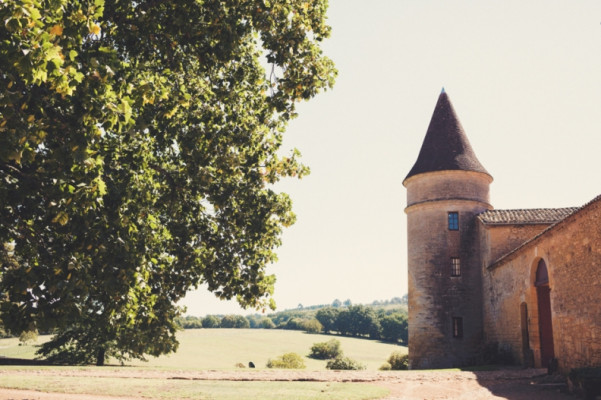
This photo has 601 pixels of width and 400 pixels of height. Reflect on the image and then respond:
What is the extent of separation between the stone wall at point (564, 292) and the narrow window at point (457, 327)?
3872mm

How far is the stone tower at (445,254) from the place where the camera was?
26.5 meters

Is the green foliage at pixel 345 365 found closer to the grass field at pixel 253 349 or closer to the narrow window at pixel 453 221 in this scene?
the grass field at pixel 253 349


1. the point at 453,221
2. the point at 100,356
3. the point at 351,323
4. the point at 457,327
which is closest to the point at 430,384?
the point at 457,327

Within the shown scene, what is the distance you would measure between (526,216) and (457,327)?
7336 mm

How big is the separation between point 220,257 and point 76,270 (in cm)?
444

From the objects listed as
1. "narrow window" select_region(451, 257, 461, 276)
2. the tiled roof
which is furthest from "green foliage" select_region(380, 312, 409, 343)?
the tiled roof

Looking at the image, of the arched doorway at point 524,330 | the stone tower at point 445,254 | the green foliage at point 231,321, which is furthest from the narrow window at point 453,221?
the green foliage at point 231,321

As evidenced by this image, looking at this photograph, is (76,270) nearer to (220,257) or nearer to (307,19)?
(220,257)

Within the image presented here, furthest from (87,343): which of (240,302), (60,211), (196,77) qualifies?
(60,211)

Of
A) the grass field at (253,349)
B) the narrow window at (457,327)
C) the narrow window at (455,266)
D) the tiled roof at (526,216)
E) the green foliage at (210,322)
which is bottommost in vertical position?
the grass field at (253,349)

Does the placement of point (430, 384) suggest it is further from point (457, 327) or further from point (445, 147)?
point (445, 147)

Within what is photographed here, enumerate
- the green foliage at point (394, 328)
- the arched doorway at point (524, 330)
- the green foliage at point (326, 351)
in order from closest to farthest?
the arched doorway at point (524, 330) → the green foliage at point (326, 351) → the green foliage at point (394, 328)

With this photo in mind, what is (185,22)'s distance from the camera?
9.27 m

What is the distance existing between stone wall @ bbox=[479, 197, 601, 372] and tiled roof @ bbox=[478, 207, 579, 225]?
11.8 feet
